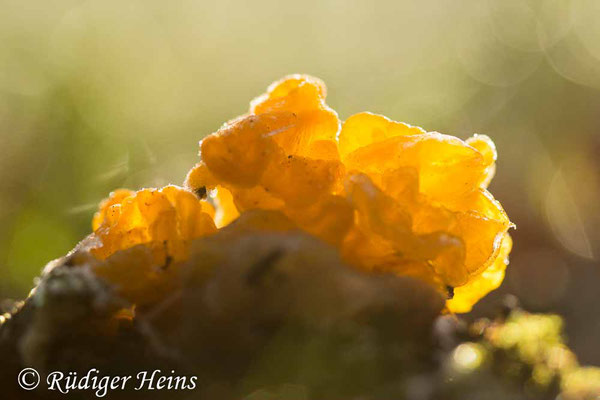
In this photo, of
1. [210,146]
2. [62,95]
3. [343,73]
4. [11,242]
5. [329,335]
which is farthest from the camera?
[343,73]

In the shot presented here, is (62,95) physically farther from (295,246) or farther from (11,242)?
(295,246)

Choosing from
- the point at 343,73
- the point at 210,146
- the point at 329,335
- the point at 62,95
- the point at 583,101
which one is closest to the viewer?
the point at 329,335

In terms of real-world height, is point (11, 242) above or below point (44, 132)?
below

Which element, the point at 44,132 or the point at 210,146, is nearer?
the point at 210,146

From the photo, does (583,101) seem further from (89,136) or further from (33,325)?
(33,325)

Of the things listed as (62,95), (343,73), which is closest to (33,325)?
(62,95)

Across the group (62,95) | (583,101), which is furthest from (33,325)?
(583,101)

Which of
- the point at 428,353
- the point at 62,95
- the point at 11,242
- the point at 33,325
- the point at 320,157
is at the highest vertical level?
the point at 62,95

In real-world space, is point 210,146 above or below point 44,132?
below

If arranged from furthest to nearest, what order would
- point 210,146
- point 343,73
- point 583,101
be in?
point 343,73, point 583,101, point 210,146
